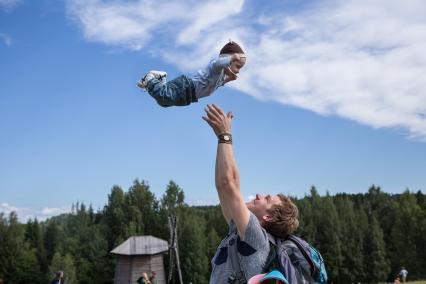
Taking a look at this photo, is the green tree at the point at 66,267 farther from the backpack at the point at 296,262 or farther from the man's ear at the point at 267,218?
the backpack at the point at 296,262

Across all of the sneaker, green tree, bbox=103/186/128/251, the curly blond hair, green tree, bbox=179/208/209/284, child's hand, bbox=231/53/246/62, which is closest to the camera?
the curly blond hair

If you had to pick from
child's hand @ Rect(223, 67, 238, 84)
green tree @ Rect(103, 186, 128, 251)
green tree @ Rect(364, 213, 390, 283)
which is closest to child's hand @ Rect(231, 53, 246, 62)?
child's hand @ Rect(223, 67, 238, 84)

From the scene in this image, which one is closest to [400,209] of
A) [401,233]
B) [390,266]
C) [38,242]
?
[401,233]

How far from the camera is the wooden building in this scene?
41500 millimetres

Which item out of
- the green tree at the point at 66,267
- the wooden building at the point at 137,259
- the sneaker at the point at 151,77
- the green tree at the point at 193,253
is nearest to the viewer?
the sneaker at the point at 151,77

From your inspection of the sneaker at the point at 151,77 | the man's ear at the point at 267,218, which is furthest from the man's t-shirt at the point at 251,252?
the sneaker at the point at 151,77

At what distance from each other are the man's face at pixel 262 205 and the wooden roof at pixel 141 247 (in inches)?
1513

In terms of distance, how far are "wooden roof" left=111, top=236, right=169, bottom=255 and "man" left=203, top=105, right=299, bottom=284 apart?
38487 millimetres

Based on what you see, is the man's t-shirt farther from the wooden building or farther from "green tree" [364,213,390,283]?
"green tree" [364,213,390,283]

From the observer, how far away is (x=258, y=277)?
3.99 meters

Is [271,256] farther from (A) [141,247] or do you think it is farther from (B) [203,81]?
(A) [141,247]

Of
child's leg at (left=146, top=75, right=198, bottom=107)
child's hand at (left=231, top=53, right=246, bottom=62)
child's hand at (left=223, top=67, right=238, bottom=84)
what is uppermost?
child's hand at (left=231, top=53, right=246, bottom=62)

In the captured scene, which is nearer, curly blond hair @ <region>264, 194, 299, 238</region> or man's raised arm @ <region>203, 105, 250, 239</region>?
man's raised arm @ <region>203, 105, 250, 239</region>

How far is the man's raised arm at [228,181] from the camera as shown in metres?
4.15
